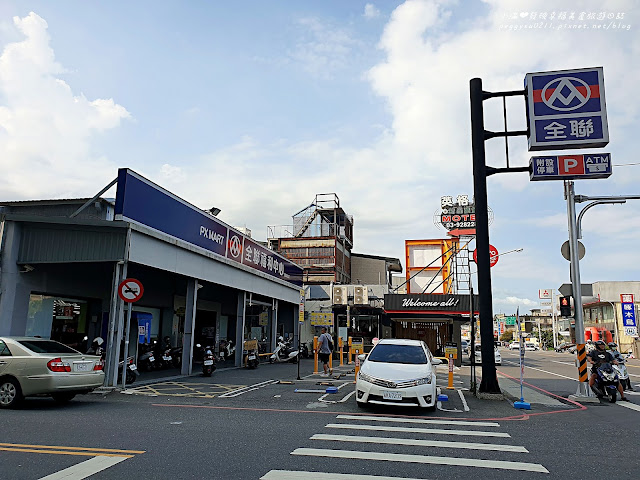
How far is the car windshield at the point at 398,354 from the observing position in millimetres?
11625

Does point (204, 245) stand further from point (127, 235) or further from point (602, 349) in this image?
point (602, 349)

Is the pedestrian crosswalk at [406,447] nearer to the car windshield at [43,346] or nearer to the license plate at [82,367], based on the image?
the license plate at [82,367]

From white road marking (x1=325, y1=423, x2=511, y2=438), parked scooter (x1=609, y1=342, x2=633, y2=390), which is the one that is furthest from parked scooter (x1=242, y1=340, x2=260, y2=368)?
parked scooter (x1=609, y1=342, x2=633, y2=390)

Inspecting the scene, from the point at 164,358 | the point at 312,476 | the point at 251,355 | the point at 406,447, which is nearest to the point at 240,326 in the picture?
the point at 251,355

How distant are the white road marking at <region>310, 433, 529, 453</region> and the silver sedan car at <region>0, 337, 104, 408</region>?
18.3 ft

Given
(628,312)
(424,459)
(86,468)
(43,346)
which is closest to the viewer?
(86,468)

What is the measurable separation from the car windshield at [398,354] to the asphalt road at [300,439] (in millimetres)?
1214

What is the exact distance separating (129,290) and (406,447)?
28.7ft

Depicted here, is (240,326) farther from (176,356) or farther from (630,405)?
(630,405)

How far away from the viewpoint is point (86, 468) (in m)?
5.62

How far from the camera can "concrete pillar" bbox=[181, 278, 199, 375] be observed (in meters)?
16.6

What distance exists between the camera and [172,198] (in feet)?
52.0

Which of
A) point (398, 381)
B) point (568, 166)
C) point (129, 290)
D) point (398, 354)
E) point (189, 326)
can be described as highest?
point (568, 166)

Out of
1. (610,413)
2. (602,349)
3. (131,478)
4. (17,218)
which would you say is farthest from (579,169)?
(17,218)
